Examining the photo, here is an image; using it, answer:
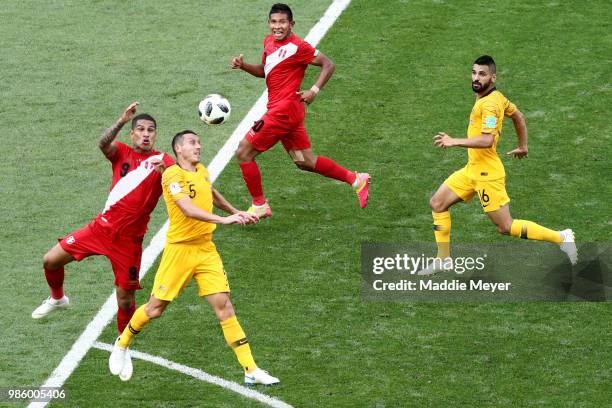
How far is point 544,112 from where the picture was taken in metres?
18.6

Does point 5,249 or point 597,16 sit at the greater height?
point 597,16

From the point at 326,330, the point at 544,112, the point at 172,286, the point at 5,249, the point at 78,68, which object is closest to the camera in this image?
the point at 172,286

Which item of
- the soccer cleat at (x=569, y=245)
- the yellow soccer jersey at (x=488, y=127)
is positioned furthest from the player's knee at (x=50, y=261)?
the soccer cleat at (x=569, y=245)

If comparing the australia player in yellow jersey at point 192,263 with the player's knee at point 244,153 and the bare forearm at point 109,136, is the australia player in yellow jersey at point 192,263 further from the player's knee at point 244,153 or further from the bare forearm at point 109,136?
the player's knee at point 244,153

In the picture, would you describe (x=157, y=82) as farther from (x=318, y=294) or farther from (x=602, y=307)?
(x=602, y=307)

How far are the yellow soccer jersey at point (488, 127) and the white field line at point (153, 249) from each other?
3755 millimetres

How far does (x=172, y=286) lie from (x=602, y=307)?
185 inches

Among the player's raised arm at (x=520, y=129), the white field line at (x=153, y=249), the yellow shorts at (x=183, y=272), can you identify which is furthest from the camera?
the player's raised arm at (x=520, y=129)

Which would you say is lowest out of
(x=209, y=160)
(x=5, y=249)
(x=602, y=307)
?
(x=5, y=249)

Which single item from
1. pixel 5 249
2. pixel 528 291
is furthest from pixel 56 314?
pixel 528 291

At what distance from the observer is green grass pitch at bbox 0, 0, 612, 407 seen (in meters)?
13.1

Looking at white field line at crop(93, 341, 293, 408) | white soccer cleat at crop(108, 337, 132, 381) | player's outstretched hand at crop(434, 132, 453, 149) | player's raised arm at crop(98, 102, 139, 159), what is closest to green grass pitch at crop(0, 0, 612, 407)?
white field line at crop(93, 341, 293, 408)

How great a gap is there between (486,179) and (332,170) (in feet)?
7.74

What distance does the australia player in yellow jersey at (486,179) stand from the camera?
46.9 feet
